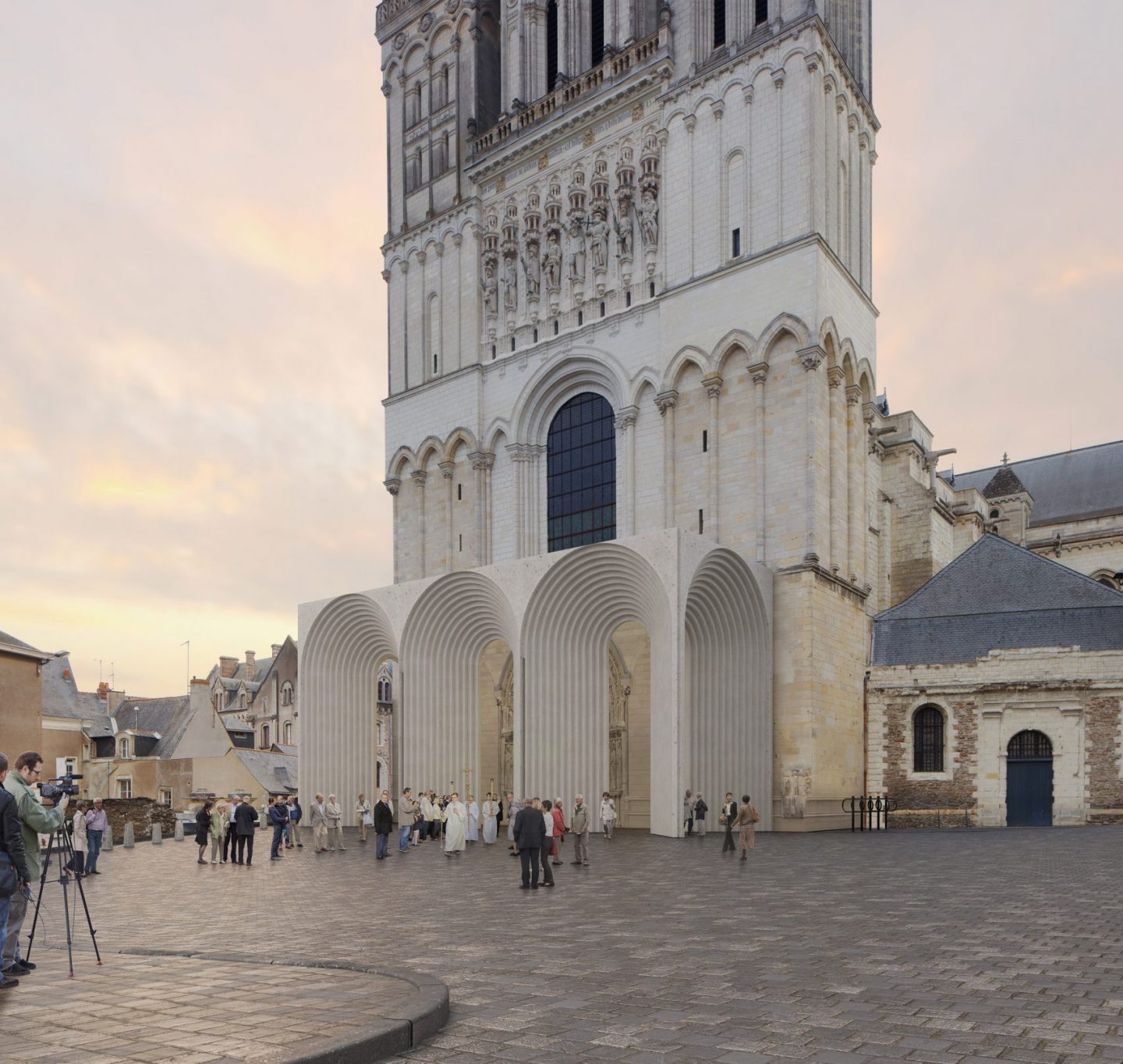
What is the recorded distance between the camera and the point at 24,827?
705 cm

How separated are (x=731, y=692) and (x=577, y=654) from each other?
394 centimetres

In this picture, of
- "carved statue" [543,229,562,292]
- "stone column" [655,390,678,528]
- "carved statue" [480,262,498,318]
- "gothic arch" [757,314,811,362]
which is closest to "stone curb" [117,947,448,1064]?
"stone column" [655,390,678,528]

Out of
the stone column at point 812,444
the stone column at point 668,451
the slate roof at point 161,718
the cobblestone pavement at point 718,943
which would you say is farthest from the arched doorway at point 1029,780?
the slate roof at point 161,718

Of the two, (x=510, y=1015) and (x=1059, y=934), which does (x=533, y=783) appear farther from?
(x=510, y=1015)

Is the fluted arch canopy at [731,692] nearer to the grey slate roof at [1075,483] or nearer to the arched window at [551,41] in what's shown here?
the arched window at [551,41]

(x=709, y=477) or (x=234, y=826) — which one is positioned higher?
(x=709, y=477)

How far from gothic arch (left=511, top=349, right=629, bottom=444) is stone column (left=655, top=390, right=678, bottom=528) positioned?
1.79 m

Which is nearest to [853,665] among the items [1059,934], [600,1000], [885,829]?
[885,829]

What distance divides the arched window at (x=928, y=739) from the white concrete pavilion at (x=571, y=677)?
4848 mm

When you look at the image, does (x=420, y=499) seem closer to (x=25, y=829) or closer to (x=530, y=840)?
(x=530, y=840)

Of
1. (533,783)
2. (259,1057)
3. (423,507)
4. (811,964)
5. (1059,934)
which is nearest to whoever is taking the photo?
(259,1057)

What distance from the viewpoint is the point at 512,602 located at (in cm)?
2667

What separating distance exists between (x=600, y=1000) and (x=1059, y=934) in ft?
15.2

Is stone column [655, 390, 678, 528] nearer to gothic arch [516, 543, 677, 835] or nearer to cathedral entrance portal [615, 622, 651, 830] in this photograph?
cathedral entrance portal [615, 622, 651, 830]
